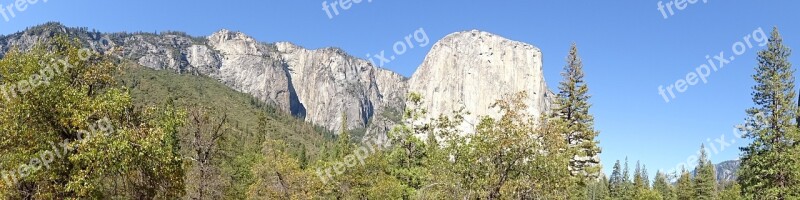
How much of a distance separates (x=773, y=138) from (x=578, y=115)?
12747 millimetres

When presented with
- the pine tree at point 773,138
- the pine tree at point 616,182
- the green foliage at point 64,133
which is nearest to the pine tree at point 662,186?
the pine tree at point 616,182

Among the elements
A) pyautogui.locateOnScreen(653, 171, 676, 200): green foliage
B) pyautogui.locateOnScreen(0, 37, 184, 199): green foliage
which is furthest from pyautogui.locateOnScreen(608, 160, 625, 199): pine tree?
pyautogui.locateOnScreen(0, 37, 184, 199): green foliage

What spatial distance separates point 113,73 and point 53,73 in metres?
3.30

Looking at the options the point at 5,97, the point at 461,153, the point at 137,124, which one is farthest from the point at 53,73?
the point at 461,153

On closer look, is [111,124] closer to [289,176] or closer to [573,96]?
[289,176]

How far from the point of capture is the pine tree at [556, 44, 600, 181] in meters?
39.2

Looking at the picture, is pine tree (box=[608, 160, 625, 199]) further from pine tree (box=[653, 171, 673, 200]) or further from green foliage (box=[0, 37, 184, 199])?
green foliage (box=[0, 37, 184, 199])

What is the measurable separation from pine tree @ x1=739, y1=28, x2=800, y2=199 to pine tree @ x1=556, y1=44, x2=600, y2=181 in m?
10.2

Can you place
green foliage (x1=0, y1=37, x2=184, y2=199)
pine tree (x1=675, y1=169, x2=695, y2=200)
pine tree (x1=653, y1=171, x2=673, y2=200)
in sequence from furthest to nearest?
pine tree (x1=653, y1=171, x2=673, y2=200)
pine tree (x1=675, y1=169, x2=695, y2=200)
green foliage (x1=0, y1=37, x2=184, y2=199)

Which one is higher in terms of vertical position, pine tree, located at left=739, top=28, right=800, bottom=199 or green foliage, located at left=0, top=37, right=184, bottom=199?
pine tree, located at left=739, top=28, right=800, bottom=199

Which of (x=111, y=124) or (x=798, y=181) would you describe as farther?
(x=798, y=181)

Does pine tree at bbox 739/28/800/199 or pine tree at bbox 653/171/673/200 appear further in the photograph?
pine tree at bbox 653/171/673/200

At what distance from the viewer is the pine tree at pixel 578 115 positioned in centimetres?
3916

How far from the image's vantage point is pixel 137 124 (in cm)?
1861
